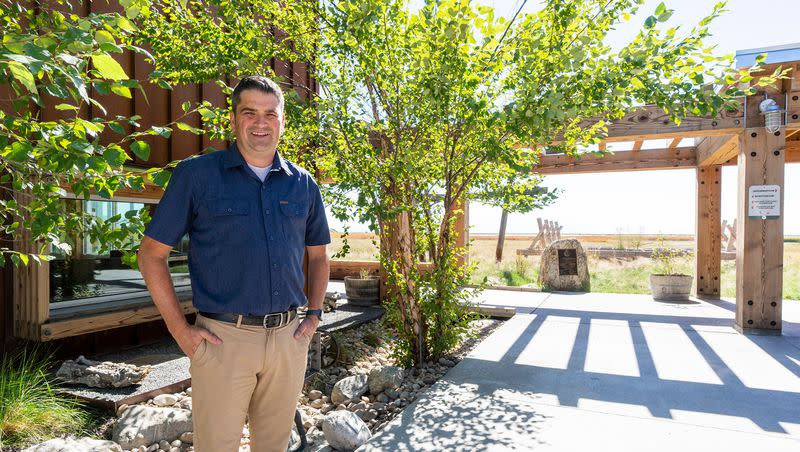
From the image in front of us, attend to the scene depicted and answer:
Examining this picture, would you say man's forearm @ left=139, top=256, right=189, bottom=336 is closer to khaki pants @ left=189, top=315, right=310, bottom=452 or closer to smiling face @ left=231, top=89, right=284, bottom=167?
khaki pants @ left=189, top=315, right=310, bottom=452

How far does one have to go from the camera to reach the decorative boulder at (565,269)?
390 inches

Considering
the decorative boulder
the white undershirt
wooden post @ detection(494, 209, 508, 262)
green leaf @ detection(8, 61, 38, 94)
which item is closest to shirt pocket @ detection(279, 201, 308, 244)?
the white undershirt

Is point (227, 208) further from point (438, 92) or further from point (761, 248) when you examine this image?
point (761, 248)

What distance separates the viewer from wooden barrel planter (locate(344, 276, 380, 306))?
7559 millimetres

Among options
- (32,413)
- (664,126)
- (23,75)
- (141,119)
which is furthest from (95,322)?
(664,126)

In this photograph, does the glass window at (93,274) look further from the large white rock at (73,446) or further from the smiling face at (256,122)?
the smiling face at (256,122)

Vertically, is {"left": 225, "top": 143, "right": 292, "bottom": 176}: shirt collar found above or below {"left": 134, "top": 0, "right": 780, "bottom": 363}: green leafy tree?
below

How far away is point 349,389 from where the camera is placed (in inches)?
151

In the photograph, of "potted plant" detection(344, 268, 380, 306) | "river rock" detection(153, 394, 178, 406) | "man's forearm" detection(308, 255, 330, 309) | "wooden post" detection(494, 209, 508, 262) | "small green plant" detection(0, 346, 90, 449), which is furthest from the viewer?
"wooden post" detection(494, 209, 508, 262)

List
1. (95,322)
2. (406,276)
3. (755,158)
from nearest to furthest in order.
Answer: (406,276) < (95,322) < (755,158)

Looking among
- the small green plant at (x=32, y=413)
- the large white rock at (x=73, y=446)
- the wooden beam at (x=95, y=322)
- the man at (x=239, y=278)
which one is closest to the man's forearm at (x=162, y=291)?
the man at (x=239, y=278)

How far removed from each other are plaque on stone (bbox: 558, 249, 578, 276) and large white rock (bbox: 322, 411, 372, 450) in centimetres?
786

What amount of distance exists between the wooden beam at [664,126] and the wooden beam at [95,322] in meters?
5.70

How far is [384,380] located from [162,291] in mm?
2473
